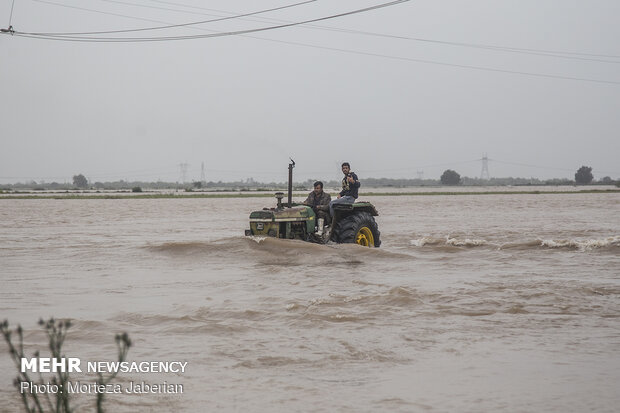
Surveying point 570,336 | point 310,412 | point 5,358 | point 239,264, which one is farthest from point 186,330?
point 239,264

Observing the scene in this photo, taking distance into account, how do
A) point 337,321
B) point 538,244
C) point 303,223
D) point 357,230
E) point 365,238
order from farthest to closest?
point 538,244 → point 365,238 → point 357,230 → point 303,223 → point 337,321

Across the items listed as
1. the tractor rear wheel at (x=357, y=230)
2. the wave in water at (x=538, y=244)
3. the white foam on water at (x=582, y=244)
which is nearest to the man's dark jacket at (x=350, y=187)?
the tractor rear wheel at (x=357, y=230)

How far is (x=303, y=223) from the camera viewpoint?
14.2 meters

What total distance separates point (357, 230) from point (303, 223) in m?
1.19

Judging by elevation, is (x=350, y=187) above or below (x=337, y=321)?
above

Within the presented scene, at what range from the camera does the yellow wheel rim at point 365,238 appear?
15229 millimetres

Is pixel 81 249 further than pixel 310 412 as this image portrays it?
Yes

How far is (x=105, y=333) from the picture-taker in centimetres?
730

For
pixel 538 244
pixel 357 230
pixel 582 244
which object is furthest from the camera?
pixel 538 244

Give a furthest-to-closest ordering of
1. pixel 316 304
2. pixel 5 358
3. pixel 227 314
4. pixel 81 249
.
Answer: pixel 81 249
pixel 316 304
pixel 227 314
pixel 5 358

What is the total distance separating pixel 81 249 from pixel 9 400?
42.2 feet

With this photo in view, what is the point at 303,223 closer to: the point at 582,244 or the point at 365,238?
the point at 365,238

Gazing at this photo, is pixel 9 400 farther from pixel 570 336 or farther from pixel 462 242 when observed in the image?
pixel 462 242

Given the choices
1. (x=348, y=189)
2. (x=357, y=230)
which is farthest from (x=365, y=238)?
(x=348, y=189)
